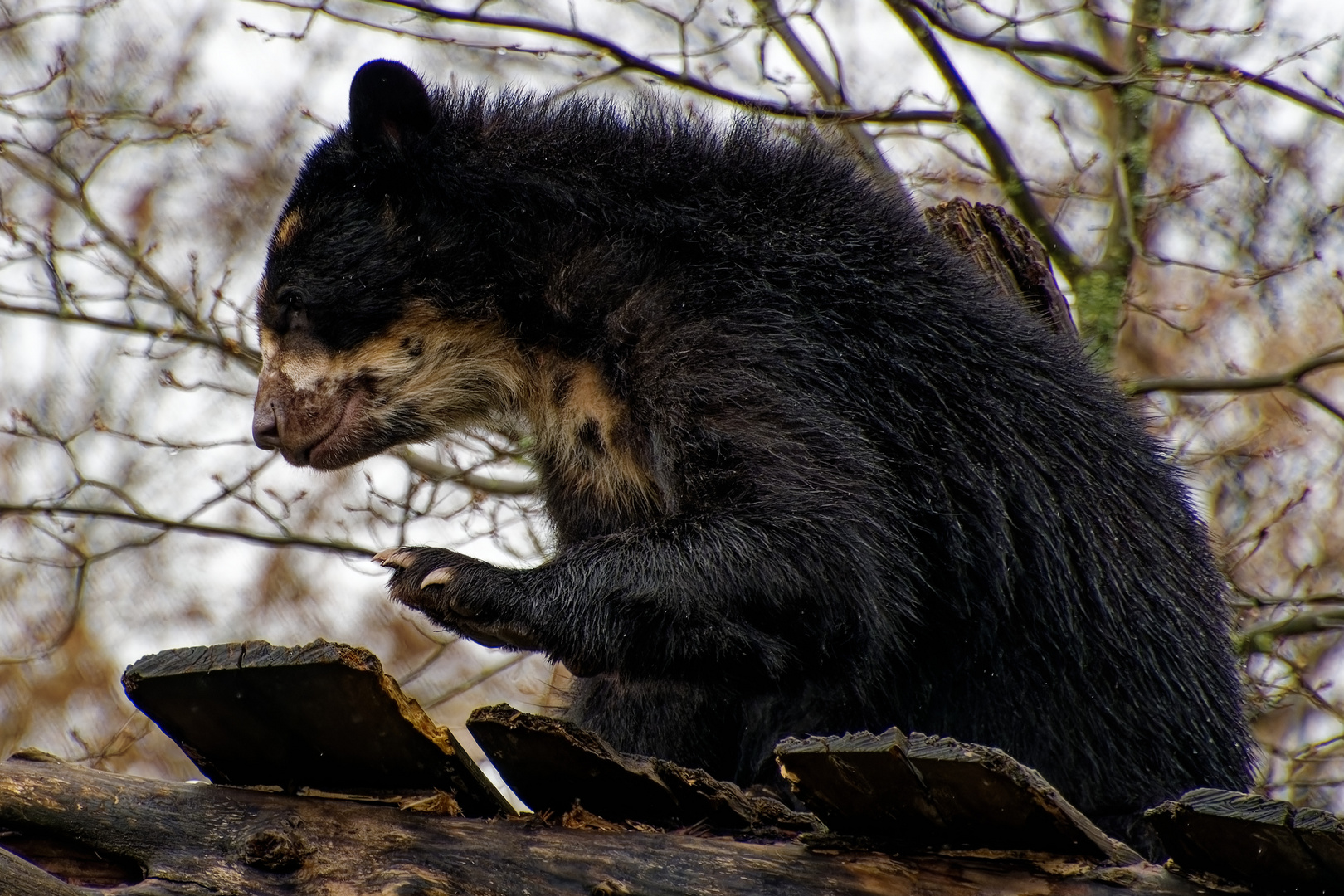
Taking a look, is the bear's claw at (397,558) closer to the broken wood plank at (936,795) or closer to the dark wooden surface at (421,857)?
the dark wooden surface at (421,857)

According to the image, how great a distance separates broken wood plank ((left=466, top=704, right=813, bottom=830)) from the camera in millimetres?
3338

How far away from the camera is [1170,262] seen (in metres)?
6.93

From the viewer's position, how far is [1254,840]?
2.68m

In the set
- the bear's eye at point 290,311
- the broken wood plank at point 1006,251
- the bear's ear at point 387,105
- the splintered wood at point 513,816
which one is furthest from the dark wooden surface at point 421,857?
the broken wood plank at point 1006,251

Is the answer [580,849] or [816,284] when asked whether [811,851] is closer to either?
[580,849]

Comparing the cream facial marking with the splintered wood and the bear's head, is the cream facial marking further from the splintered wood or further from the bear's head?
the splintered wood

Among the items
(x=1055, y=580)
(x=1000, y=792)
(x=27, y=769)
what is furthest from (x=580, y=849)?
(x=1055, y=580)

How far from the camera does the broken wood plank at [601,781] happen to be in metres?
3.34

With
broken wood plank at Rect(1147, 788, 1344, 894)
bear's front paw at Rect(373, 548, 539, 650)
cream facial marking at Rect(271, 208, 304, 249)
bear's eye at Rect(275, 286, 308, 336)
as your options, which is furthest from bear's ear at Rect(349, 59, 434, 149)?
broken wood plank at Rect(1147, 788, 1344, 894)

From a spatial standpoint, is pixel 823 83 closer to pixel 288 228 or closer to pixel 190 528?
pixel 288 228

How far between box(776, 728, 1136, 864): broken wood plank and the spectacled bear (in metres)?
1.22

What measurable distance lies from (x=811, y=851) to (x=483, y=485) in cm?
470

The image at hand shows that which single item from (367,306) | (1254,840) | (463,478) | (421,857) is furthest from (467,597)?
(463,478)

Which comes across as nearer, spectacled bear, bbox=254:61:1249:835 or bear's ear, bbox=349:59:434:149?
spectacled bear, bbox=254:61:1249:835
